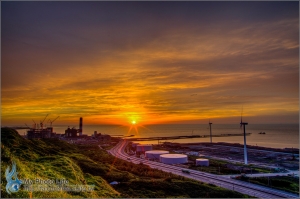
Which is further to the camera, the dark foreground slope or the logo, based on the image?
the dark foreground slope

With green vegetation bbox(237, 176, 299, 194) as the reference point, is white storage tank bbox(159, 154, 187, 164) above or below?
above

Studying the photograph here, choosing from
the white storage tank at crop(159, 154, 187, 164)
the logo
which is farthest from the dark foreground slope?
the white storage tank at crop(159, 154, 187, 164)

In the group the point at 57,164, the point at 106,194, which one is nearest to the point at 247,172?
the point at 106,194

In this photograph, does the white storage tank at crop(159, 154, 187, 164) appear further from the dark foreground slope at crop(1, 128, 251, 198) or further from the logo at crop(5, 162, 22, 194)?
the logo at crop(5, 162, 22, 194)

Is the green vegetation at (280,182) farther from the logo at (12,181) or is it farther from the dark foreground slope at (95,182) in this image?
the logo at (12,181)

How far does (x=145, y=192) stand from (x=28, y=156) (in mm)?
15432

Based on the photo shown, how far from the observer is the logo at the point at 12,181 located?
1922 cm

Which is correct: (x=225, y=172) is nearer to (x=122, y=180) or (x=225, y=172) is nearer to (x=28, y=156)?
(x=122, y=180)

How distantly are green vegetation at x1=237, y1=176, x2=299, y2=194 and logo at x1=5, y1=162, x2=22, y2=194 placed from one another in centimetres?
3135

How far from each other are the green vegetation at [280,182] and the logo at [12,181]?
31354mm

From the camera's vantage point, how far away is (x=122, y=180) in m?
30.7

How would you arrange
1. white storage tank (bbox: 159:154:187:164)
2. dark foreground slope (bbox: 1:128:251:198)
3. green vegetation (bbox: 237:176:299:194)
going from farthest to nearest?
white storage tank (bbox: 159:154:187:164)
green vegetation (bbox: 237:176:299:194)
dark foreground slope (bbox: 1:128:251:198)

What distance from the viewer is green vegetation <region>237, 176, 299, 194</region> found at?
3266cm

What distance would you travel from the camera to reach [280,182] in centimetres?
3522
